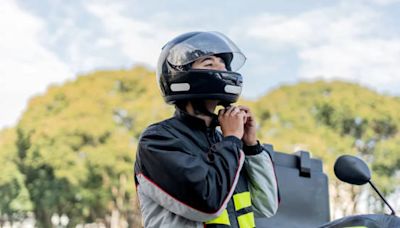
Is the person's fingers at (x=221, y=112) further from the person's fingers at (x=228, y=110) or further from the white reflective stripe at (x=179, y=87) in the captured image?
the white reflective stripe at (x=179, y=87)

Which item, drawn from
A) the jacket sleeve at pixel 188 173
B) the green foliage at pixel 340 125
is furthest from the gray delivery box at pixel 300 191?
the green foliage at pixel 340 125

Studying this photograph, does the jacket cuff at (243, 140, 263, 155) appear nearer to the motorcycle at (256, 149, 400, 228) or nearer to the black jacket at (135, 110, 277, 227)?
the black jacket at (135, 110, 277, 227)

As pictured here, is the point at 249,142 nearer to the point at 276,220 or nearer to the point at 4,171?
the point at 276,220

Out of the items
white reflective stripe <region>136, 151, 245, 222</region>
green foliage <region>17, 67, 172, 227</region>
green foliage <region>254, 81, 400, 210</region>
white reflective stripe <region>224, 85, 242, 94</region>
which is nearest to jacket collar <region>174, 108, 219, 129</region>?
white reflective stripe <region>224, 85, 242, 94</region>

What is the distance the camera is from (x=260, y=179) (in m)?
2.16

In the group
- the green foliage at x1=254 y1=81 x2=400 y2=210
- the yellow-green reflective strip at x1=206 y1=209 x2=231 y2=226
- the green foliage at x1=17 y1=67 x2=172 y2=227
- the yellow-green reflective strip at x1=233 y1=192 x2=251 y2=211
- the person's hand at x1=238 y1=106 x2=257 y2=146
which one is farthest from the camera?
the green foliage at x1=17 y1=67 x2=172 y2=227

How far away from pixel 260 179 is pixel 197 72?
1.44 feet

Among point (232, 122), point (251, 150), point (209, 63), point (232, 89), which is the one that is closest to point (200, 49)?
point (209, 63)

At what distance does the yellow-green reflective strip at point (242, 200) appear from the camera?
200 cm

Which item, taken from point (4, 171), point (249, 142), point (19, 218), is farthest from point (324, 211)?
point (19, 218)

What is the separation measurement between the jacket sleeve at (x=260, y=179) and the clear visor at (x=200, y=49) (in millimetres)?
314

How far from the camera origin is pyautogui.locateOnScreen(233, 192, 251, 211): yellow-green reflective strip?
200 centimetres

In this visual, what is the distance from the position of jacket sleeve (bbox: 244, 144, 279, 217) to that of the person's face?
30 centimetres

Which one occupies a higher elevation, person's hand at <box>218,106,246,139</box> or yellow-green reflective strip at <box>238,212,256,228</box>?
person's hand at <box>218,106,246,139</box>
